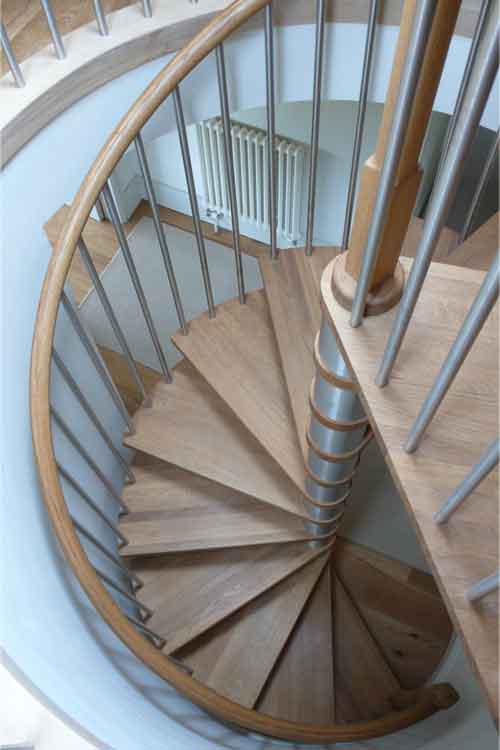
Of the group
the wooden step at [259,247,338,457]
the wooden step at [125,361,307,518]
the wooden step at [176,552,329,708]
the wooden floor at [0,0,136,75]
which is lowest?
the wooden step at [176,552,329,708]

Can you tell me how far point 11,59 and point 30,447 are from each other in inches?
44.0

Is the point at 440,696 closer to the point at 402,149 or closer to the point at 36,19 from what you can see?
the point at 402,149

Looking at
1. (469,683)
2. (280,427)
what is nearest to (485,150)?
(280,427)

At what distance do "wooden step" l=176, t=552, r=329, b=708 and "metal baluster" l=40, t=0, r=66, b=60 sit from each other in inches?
92.0

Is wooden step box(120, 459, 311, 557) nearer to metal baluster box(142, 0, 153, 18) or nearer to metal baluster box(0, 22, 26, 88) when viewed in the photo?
metal baluster box(0, 22, 26, 88)

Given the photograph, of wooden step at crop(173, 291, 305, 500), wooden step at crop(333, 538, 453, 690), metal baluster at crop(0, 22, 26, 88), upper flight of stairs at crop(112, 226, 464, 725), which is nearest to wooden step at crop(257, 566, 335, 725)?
upper flight of stairs at crop(112, 226, 464, 725)

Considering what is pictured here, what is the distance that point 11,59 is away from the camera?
5.49 ft

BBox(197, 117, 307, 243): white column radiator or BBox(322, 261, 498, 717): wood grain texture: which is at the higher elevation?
BBox(322, 261, 498, 717): wood grain texture

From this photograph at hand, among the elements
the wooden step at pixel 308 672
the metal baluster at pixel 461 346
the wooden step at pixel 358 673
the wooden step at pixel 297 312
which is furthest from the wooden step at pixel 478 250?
the wooden step at pixel 358 673

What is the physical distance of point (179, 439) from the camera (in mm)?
A: 2592

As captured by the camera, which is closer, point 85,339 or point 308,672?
point 85,339

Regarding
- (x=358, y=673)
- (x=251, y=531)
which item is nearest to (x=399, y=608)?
(x=358, y=673)

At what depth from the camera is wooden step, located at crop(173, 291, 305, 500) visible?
240cm

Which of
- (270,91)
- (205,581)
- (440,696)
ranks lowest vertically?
(205,581)
